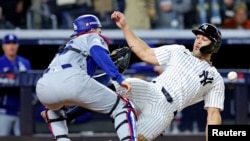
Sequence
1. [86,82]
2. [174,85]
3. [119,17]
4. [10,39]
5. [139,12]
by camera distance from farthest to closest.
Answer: [139,12] < [10,39] < [174,85] < [119,17] < [86,82]

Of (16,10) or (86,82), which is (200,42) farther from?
(16,10)

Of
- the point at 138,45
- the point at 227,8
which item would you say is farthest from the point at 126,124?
the point at 227,8

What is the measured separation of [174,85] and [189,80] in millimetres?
155

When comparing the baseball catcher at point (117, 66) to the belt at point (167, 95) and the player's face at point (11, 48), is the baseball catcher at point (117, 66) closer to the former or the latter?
the belt at point (167, 95)

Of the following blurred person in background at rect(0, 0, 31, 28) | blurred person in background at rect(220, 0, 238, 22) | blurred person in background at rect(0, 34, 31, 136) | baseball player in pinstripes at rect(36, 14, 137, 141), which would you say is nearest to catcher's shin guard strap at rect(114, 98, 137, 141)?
baseball player in pinstripes at rect(36, 14, 137, 141)

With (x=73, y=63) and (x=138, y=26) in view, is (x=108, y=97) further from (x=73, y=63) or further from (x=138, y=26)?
(x=138, y=26)

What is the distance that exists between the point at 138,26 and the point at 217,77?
4738 millimetres

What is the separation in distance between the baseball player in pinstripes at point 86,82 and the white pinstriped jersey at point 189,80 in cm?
60

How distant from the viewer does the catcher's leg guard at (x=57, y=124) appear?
852 cm

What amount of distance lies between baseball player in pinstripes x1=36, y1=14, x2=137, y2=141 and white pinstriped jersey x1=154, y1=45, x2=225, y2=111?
0.60 meters

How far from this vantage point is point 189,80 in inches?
350

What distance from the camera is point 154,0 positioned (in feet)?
45.0

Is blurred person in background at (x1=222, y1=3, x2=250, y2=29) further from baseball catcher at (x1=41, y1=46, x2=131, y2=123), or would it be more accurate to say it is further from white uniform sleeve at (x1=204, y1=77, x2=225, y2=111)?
baseball catcher at (x1=41, y1=46, x2=131, y2=123)

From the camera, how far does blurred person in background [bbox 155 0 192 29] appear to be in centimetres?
1361
